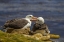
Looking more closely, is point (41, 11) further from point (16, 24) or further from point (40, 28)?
point (16, 24)

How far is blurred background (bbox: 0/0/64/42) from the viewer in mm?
16584

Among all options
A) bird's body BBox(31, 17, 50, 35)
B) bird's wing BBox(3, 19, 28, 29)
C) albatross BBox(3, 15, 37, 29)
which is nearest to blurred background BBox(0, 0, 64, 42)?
bird's body BBox(31, 17, 50, 35)

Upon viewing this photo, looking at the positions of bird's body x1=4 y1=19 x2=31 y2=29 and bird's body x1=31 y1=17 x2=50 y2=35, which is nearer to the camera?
bird's body x1=4 y1=19 x2=31 y2=29

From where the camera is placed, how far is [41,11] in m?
21.1

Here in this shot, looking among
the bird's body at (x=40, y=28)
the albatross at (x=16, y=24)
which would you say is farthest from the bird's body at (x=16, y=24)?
the bird's body at (x=40, y=28)

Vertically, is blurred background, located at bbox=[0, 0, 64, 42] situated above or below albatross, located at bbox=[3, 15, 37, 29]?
above

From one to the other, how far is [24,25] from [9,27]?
58cm

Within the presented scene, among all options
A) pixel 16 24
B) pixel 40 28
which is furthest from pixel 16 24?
pixel 40 28

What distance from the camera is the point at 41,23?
12250 millimetres

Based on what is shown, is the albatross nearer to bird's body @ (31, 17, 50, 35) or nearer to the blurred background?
bird's body @ (31, 17, 50, 35)

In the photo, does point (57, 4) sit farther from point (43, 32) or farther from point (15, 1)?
point (43, 32)

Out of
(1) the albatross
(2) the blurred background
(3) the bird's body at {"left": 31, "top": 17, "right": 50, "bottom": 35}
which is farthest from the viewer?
(2) the blurred background

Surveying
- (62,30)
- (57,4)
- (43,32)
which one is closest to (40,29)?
(43,32)

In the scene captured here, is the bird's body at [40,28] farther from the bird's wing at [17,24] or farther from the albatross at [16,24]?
the bird's wing at [17,24]
